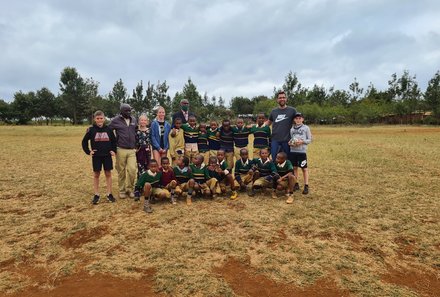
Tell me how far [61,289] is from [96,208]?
2.85 metres

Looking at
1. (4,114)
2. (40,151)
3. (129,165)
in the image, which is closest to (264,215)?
(129,165)

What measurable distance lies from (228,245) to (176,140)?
11.4 feet

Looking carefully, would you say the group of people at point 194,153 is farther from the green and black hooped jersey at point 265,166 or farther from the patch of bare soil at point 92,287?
the patch of bare soil at point 92,287

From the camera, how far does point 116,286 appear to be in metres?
3.50

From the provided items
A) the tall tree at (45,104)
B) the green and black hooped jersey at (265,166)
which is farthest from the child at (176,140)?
the tall tree at (45,104)

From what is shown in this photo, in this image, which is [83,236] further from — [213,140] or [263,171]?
[263,171]

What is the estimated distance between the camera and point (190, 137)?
24.0 feet

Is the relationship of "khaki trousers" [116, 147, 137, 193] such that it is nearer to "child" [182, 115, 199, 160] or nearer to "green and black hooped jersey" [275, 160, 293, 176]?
"child" [182, 115, 199, 160]

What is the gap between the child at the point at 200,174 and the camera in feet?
21.8

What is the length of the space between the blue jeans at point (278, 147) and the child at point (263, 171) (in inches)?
13.0

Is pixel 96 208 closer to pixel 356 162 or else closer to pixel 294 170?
pixel 294 170

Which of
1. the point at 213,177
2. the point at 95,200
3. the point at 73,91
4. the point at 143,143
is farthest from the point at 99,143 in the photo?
the point at 73,91

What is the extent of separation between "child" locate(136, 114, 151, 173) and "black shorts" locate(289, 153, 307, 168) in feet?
10.7

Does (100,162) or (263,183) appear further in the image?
(263,183)
